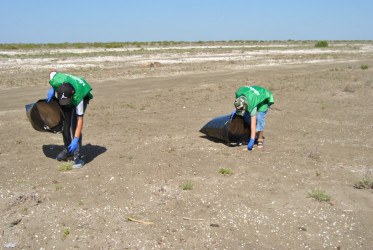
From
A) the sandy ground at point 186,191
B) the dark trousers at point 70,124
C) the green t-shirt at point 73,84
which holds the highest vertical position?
the green t-shirt at point 73,84

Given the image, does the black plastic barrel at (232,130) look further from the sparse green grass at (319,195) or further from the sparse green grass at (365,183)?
the sparse green grass at (365,183)

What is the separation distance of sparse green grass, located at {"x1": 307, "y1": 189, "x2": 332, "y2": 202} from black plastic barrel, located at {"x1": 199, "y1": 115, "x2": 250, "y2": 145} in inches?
85.7

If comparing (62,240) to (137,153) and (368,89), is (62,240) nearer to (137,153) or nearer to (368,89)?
(137,153)

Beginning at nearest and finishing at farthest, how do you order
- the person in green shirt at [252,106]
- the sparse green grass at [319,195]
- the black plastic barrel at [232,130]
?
Answer: the sparse green grass at [319,195] < the person in green shirt at [252,106] < the black plastic barrel at [232,130]

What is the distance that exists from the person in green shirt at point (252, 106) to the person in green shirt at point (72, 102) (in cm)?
256

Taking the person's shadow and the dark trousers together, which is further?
the person's shadow

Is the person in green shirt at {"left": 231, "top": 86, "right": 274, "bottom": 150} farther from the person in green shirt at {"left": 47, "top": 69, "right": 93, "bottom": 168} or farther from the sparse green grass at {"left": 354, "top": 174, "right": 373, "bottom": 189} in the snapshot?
the person in green shirt at {"left": 47, "top": 69, "right": 93, "bottom": 168}

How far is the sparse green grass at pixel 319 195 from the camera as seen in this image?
472 centimetres

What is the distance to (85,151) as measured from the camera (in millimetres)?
6766

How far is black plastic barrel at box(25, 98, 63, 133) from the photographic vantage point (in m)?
6.07

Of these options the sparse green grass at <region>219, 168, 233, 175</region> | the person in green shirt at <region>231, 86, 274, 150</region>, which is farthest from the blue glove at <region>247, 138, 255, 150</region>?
the sparse green grass at <region>219, 168, 233, 175</region>

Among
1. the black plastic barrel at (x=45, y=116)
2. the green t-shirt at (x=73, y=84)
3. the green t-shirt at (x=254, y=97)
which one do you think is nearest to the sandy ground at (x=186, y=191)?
the black plastic barrel at (x=45, y=116)

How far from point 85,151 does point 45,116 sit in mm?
1004

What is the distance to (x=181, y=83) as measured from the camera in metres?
17.2
